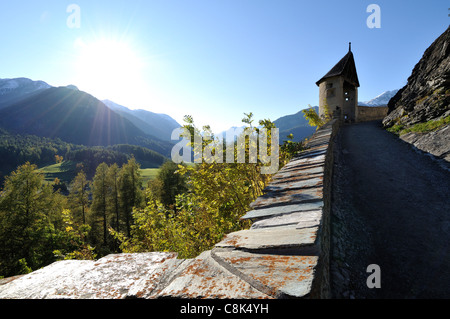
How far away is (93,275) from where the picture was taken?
121 cm

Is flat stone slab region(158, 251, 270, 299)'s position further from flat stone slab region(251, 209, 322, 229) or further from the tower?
the tower

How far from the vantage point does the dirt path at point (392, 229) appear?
74.8 inches

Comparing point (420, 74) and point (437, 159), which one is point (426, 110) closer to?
point (437, 159)

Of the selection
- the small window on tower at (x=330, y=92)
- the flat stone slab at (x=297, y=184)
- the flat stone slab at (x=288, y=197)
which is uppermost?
the small window on tower at (x=330, y=92)

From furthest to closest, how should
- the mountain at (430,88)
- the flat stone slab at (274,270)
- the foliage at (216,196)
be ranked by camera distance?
the mountain at (430,88), the foliage at (216,196), the flat stone slab at (274,270)

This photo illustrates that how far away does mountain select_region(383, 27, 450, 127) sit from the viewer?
25.6 ft

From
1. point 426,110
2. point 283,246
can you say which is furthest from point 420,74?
point 283,246

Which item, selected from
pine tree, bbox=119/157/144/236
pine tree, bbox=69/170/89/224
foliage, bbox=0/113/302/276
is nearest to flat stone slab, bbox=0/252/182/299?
foliage, bbox=0/113/302/276

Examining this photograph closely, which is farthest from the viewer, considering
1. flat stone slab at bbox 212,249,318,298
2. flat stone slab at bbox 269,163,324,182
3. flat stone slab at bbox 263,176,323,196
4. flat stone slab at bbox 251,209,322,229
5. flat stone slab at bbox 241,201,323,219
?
flat stone slab at bbox 269,163,324,182

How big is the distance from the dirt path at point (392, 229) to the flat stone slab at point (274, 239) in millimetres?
881

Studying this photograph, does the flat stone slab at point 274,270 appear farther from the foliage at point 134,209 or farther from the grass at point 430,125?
the grass at point 430,125

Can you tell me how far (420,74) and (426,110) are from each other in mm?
5232

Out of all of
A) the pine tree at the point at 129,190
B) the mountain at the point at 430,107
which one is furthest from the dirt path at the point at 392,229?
the pine tree at the point at 129,190

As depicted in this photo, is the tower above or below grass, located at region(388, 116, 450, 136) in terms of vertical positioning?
above
